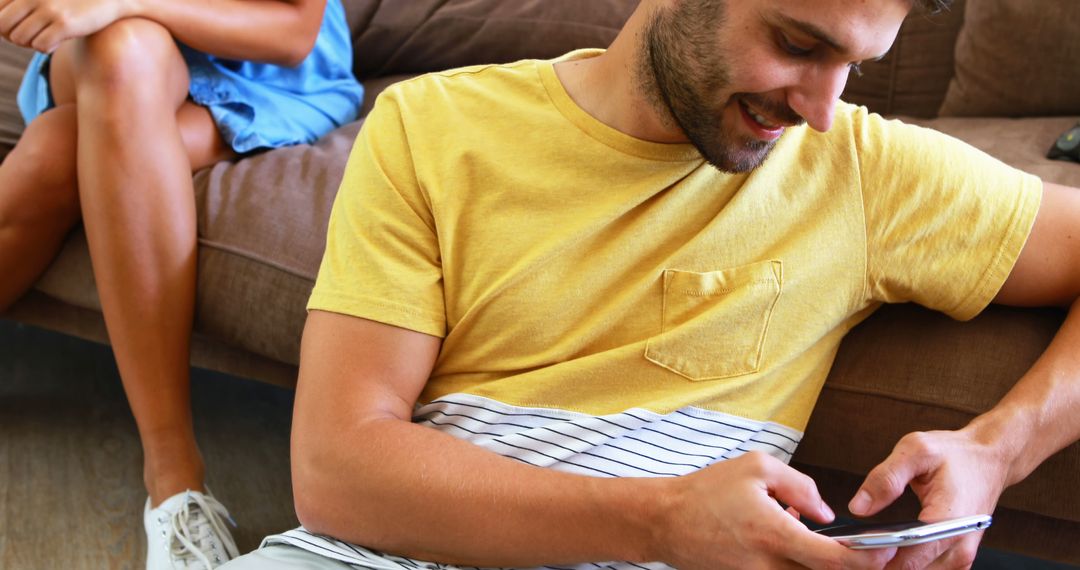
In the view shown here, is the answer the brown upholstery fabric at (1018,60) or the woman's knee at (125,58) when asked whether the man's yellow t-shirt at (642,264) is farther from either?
the brown upholstery fabric at (1018,60)

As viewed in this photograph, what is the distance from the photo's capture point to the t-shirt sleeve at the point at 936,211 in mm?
923

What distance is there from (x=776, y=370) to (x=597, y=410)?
0.53 feet

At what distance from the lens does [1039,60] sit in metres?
1.58

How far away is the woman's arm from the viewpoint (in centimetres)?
135

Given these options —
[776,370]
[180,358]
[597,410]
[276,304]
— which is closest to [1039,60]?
[776,370]

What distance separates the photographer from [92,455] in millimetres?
1712

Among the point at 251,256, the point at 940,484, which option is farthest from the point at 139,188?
the point at 940,484

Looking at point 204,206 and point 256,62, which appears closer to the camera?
point 204,206

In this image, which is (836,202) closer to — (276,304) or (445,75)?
(445,75)

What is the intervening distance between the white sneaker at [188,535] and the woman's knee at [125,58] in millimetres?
529

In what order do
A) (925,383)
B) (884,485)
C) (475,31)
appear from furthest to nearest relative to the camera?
(475,31) → (925,383) → (884,485)

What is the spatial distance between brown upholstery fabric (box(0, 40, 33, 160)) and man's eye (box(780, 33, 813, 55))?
120 centimetres

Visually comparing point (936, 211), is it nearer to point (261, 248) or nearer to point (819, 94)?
point (819, 94)

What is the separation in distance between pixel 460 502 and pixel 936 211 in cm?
47
